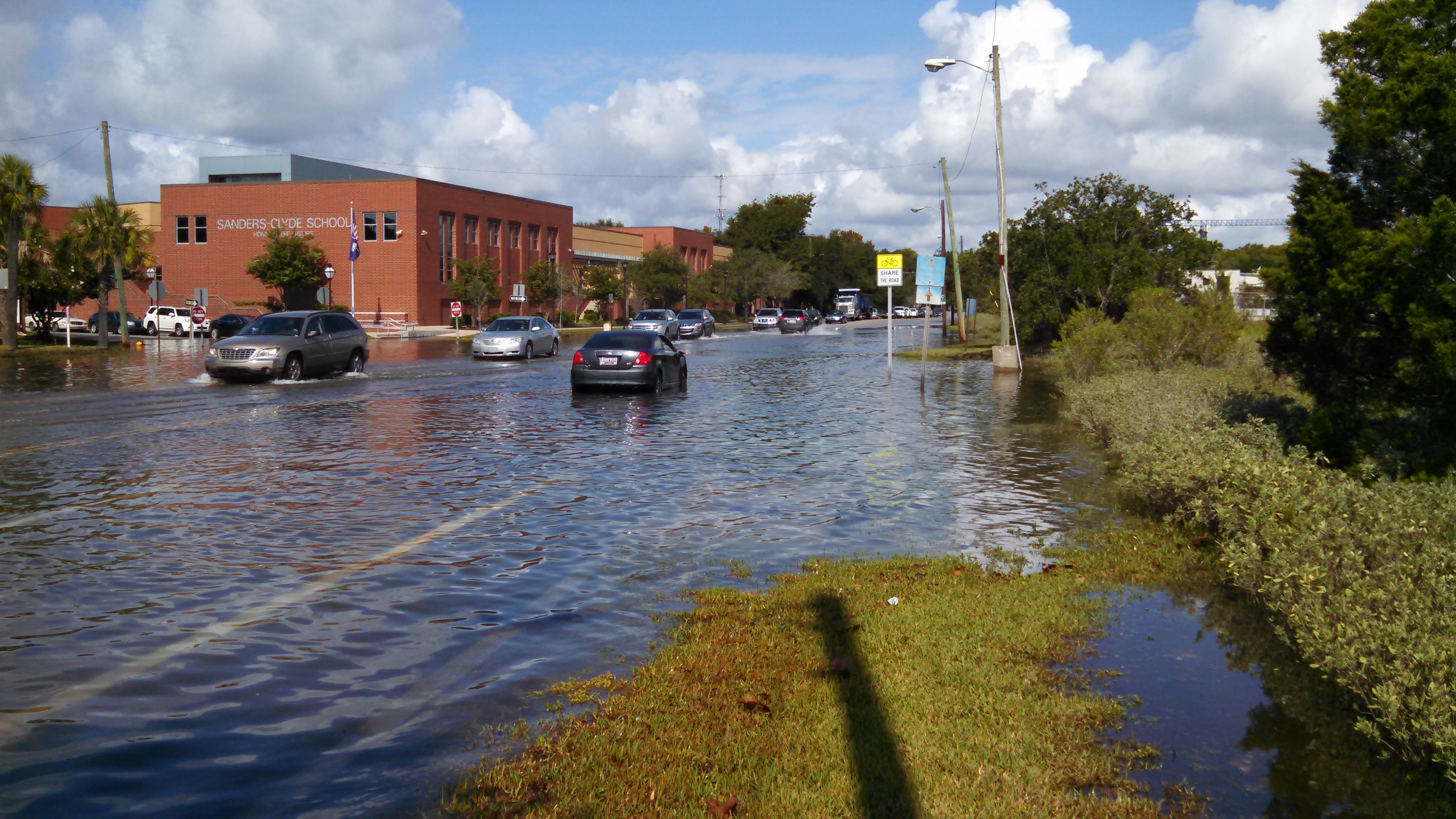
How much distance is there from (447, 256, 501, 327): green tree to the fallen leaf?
225 ft

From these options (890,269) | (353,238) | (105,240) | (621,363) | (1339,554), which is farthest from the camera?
(353,238)

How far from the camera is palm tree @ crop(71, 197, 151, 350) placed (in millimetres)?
45531

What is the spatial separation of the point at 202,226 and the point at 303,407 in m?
64.5

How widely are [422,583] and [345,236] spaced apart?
72.2m

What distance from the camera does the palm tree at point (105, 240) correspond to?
4553 centimetres

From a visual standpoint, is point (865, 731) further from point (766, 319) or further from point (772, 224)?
point (772, 224)

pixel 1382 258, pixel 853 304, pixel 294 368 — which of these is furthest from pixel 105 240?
pixel 853 304

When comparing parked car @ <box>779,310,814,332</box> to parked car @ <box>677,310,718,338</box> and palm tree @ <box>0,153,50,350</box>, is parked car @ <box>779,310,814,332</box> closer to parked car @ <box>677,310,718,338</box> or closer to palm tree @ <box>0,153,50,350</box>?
parked car @ <box>677,310,718,338</box>

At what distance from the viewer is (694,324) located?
2613 inches

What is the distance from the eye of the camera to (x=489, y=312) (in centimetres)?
8069

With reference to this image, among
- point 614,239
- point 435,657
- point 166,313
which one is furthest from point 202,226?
point 435,657

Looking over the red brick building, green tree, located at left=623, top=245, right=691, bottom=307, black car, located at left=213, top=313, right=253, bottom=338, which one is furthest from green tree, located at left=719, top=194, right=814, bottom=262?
black car, located at left=213, top=313, right=253, bottom=338

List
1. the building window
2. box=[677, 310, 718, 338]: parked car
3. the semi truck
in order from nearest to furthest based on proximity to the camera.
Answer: box=[677, 310, 718, 338]: parked car → the building window → the semi truck

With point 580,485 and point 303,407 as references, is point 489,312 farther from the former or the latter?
point 580,485
